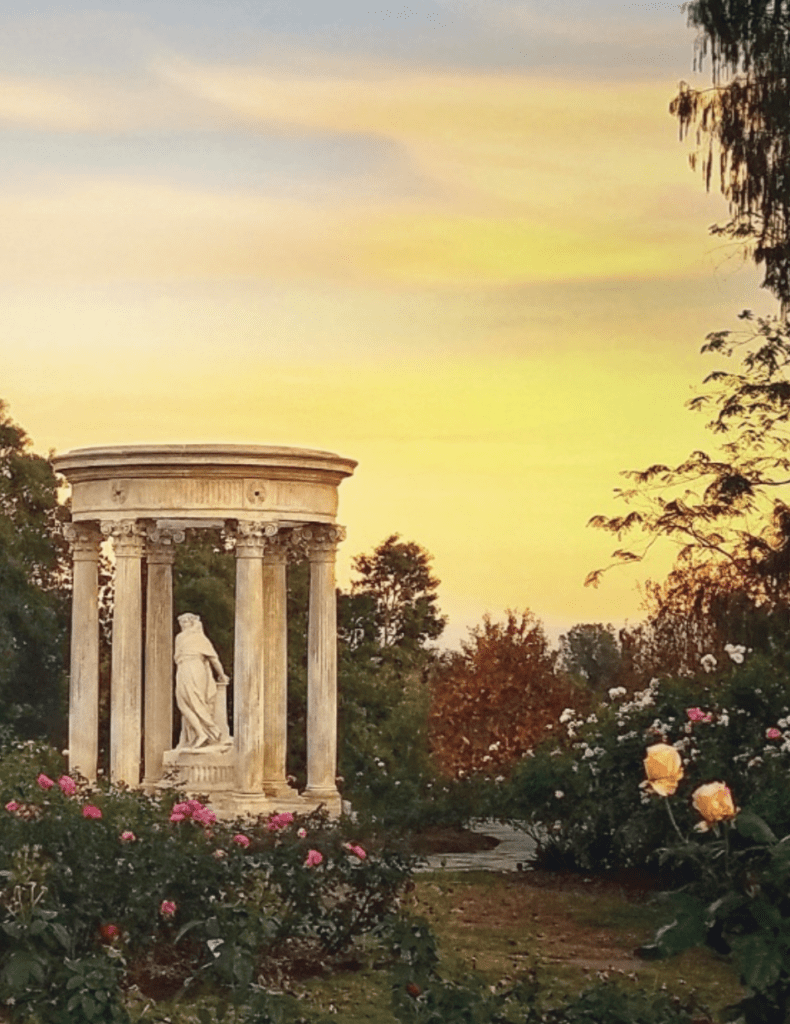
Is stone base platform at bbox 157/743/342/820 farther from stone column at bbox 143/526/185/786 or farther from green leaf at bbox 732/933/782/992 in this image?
green leaf at bbox 732/933/782/992

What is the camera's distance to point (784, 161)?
878 inches

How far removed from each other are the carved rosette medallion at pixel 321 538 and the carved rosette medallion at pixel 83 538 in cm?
290

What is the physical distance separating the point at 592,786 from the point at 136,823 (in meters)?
7.59

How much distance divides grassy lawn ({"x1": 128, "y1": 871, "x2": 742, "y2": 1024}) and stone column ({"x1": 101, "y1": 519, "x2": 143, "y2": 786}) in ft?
24.5

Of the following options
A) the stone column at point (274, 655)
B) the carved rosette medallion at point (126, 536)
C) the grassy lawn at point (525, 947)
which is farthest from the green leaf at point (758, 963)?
the stone column at point (274, 655)

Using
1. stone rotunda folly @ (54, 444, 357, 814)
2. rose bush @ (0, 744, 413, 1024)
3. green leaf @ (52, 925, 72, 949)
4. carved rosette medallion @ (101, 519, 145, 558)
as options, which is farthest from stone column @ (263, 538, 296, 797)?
green leaf @ (52, 925, 72, 949)

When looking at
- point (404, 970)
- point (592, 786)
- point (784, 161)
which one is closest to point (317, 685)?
point (592, 786)

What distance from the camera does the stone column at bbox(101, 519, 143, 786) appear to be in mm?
28156

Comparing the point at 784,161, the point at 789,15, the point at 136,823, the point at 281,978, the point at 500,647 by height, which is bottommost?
the point at 281,978

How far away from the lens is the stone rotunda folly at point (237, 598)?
27.8 m

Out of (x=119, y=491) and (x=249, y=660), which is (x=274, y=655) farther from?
(x=119, y=491)

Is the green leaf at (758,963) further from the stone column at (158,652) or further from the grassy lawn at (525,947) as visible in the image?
the stone column at (158,652)

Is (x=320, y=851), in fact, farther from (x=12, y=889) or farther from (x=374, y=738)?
(x=374, y=738)

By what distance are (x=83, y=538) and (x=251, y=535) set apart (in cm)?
311
